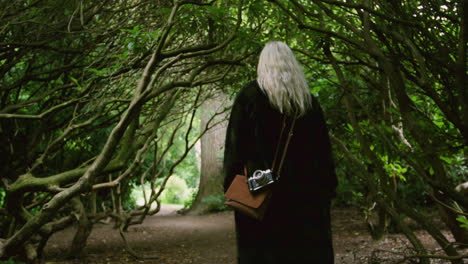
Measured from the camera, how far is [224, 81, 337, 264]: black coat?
3.15 metres

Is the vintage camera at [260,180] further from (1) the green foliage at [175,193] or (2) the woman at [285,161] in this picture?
(1) the green foliage at [175,193]

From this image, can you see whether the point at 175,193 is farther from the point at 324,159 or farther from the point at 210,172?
the point at 324,159

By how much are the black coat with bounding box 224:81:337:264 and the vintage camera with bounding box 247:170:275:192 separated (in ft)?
0.26

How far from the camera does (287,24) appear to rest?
565 cm

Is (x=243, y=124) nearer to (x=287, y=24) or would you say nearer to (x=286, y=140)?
(x=286, y=140)

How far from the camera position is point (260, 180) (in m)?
3.03

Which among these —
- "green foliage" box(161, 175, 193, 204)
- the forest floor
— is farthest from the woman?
"green foliage" box(161, 175, 193, 204)

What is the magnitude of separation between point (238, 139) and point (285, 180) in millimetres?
470

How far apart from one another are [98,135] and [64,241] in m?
3.16

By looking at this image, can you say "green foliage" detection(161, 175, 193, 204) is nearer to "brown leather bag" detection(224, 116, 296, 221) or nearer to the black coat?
the black coat

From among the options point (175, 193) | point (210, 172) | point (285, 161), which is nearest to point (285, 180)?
point (285, 161)

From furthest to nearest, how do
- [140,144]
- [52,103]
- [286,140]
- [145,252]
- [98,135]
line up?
[98,135], [145,252], [52,103], [140,144], [286,140]

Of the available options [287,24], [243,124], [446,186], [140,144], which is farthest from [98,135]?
[446,186]

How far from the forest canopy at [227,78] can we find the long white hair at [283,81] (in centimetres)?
45
